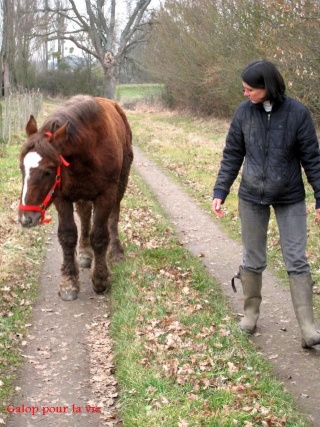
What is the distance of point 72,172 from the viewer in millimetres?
5531

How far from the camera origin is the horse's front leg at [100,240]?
19.5 ft

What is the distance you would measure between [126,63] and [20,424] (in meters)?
38.4

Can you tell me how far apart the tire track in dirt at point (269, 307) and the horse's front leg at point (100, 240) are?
134 centimetres

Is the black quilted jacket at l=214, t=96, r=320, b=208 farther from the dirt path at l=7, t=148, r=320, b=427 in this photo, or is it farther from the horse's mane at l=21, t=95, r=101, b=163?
the horse's mane at l=21, t=95, r=101, b=163

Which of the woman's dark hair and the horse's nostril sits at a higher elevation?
the woman's dark hair

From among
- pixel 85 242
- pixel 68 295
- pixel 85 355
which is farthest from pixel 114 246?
pixel 85 355

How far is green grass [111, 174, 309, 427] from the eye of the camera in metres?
3.61

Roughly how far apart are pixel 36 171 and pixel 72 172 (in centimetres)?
59

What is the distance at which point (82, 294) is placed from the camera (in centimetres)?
618

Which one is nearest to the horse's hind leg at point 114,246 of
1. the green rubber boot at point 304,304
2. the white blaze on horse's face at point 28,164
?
the white blaze on horse's face at point 28,164

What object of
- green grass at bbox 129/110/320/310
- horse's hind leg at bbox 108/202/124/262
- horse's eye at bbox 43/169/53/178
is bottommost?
green grass at bbox 129/110/320/310

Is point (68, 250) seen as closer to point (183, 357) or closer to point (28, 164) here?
point (28, 164)

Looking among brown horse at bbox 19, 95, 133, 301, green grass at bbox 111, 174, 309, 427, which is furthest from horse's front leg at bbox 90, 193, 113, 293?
green grass at bbox 111, 174, 309, 427

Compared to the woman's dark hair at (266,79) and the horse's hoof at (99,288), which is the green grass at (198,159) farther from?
the woman's dark hair at (266,79)
